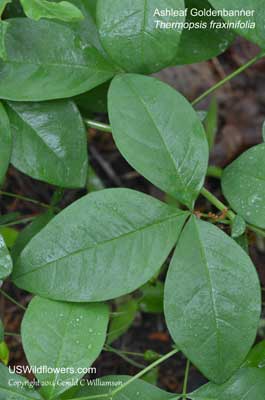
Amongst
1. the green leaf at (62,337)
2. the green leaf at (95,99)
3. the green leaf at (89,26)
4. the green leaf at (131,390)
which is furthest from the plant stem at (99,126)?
the green leaf at (131,390)

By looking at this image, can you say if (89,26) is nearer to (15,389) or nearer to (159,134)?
(159,134)

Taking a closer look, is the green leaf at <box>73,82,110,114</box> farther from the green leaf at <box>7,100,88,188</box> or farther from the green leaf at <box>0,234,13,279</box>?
the green leaf at <box>0,234,13,279</box>

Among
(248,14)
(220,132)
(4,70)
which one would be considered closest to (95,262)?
(4,70)

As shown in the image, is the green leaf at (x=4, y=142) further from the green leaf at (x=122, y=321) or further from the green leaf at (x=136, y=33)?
the green leaf at (x=122, y=321)

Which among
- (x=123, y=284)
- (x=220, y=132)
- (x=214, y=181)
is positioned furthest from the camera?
(x=220, y=132)

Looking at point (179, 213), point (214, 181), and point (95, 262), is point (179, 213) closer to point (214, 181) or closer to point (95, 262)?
point (95, 262)

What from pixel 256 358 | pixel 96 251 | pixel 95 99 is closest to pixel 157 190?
pixel 95 99
